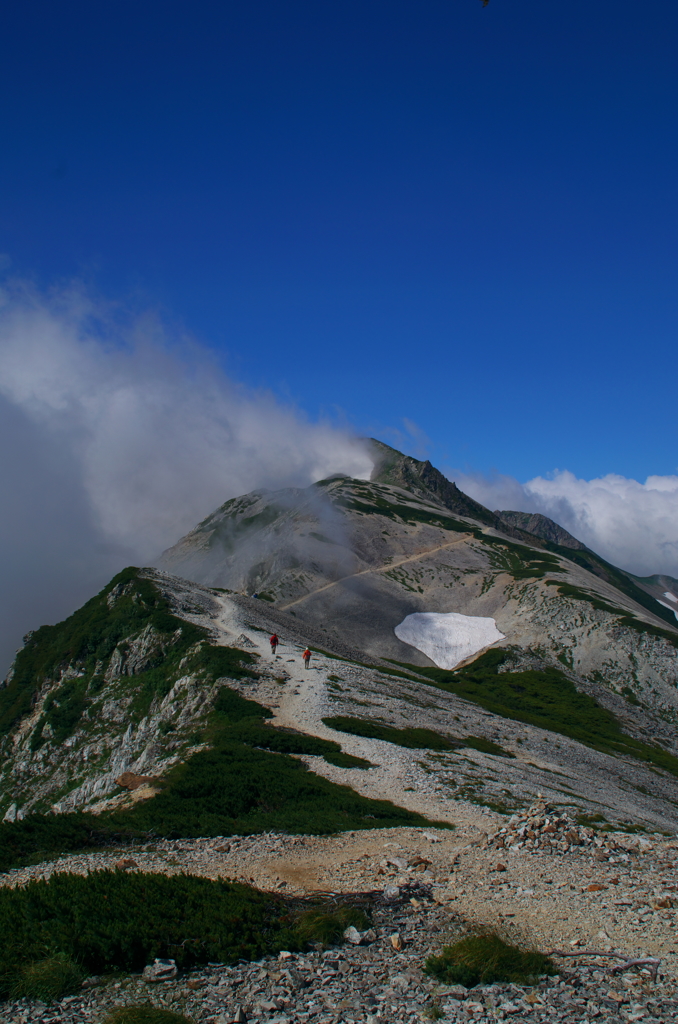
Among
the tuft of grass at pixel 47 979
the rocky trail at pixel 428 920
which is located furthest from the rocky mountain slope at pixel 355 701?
the tuft of grass at pixel 47 979

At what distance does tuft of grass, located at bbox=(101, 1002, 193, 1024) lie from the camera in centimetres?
921

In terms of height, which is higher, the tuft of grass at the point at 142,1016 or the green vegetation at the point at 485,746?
the tuft of grass at the point at 142,1016

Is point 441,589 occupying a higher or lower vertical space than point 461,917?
higher

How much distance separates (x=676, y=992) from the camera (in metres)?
Result: 11.1

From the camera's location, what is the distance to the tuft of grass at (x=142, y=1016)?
9.21 m

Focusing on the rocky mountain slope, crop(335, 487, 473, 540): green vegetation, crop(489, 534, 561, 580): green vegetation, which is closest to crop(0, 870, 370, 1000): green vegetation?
the rocky mountain slope

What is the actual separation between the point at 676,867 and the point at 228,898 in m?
13.0

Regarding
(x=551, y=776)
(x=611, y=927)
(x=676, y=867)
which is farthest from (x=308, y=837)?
(x=551, y=776)

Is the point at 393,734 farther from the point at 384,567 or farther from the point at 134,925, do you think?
the point at 384,567

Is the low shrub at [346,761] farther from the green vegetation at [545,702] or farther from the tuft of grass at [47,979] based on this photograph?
the green vegetation at [545,702]

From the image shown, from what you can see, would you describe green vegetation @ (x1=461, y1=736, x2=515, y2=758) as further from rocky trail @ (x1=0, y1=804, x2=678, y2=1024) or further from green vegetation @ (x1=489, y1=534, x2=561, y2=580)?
green vegetation @ (x1=489, y1=534, x2=561, y2=580)

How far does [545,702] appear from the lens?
87500 mm

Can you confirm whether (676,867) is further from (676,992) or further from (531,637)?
(531,637)

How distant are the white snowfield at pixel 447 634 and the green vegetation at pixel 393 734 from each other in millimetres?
73480
